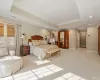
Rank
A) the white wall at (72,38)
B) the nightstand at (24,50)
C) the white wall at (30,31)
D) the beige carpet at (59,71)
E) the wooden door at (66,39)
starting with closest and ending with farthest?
the beige carpet at (59,71)
the nightstand at (24,50)
the white wall at (30,31)
the white wall at (72,38)
the wooden door at (66,39)

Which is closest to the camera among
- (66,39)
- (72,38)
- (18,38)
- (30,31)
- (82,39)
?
(18,38)

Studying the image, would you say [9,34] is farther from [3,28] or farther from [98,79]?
[98,79]

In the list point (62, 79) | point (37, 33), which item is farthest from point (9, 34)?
point (62, 79)

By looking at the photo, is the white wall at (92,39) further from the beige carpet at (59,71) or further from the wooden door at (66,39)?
the beige carpet at (59,71)

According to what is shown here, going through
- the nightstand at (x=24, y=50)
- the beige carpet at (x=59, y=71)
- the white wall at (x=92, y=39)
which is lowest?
the beige carpet at (x=59, y=71)

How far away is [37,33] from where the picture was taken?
7.37 m

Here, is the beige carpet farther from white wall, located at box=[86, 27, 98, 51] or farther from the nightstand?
white wall, located at box=[86, 27, 98, 51]

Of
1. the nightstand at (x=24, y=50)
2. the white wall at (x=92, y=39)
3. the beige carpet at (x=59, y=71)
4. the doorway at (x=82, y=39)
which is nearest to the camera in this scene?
the beige carpet at (x=59, y=71)

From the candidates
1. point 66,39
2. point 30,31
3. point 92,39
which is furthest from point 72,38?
point 30,31

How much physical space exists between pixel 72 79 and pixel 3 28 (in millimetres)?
4698

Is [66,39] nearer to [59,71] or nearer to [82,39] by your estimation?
[82,39]

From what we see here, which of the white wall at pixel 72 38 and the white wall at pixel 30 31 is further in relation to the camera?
the white wall at pixel 72 38

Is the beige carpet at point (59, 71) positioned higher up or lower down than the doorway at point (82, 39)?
lower down

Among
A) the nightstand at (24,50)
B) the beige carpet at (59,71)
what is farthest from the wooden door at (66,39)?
the beige carpet at (59,71)
